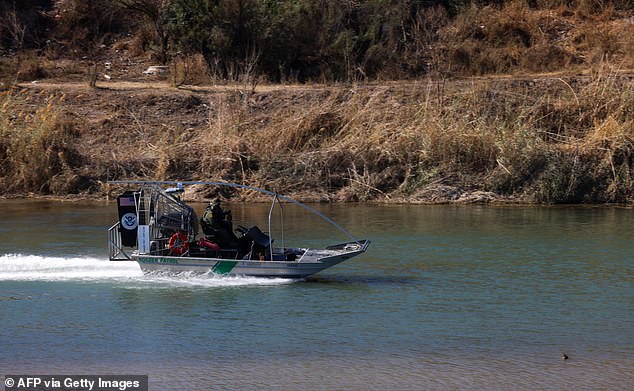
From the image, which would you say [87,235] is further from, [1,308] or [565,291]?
[565,291]

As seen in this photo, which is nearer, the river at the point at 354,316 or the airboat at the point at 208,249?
the river at the point at 354,316

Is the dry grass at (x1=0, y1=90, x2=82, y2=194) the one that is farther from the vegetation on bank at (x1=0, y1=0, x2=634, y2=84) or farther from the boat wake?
the boat wake

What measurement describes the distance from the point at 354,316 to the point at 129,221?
4.42 metres

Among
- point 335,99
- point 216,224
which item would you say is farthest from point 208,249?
point 335,99

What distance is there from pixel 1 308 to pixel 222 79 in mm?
19965

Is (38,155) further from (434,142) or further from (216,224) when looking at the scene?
(216,224)

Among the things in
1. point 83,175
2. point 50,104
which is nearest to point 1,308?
point 83,175

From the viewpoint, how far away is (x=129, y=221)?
16.0 metres

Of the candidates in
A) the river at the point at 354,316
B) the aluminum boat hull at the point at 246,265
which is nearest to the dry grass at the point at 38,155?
the river at the point at 354,316

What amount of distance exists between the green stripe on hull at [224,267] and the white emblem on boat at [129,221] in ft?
5.26

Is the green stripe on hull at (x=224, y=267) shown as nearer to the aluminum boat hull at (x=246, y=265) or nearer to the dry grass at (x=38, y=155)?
the aluminum boat hull at (x=246, y=265)

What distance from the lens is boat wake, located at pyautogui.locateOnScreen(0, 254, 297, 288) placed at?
15805 mm

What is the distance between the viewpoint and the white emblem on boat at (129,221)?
15.9 meters

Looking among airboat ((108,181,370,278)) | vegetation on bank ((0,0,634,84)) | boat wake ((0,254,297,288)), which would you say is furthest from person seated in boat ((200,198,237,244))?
vegetation on bank ((0,0,634,84))
